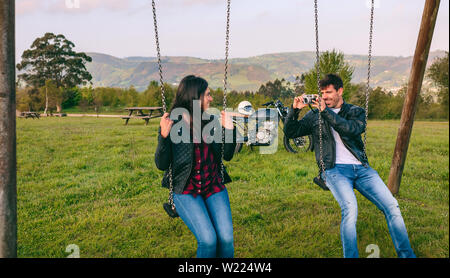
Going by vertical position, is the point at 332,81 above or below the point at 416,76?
below

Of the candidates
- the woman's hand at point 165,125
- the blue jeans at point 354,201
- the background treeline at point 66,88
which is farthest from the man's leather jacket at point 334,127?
the background treeline at point 66,88

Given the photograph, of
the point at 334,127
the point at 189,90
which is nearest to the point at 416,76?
the point at 334,127

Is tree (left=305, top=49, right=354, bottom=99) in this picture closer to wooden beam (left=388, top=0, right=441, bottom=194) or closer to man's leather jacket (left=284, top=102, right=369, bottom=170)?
wooden beam (left=388, top=0, right=441, bottom=194)

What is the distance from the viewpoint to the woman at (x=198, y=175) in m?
2.37

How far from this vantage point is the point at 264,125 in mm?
8086

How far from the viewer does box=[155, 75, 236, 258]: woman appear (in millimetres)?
2373

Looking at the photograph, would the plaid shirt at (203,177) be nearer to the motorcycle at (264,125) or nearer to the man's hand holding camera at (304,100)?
the man's hand holding camera at (304,100)

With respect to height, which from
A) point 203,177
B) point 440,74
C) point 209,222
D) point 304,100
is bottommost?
point 209,222

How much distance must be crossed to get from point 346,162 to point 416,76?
2126mm

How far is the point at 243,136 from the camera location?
7922mm

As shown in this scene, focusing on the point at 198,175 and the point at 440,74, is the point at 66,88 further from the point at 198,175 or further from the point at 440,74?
the point at 440,74

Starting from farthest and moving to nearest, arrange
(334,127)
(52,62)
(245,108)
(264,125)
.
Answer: (52,62)
(264,125)
(245,108)
(334,127)

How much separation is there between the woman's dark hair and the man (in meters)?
1.00

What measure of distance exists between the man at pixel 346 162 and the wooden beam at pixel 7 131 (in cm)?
247
